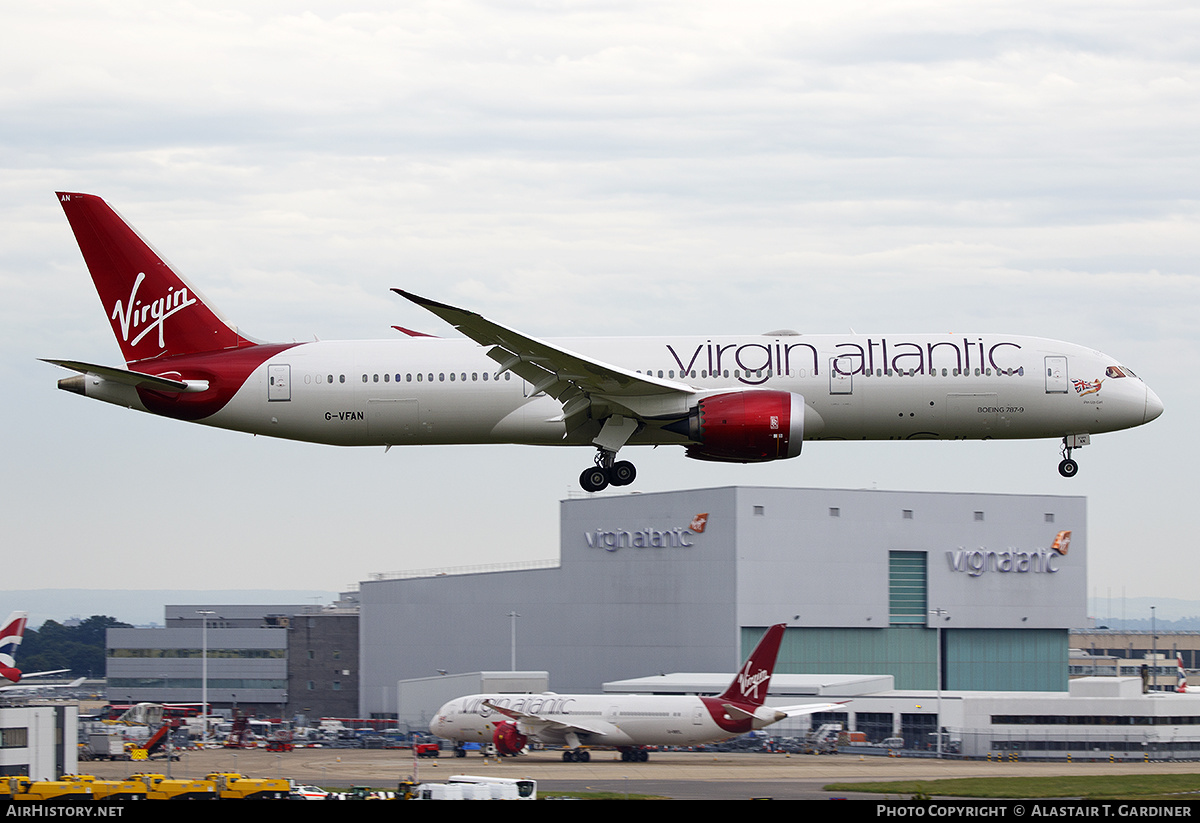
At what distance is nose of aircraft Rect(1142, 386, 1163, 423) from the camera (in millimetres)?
45688

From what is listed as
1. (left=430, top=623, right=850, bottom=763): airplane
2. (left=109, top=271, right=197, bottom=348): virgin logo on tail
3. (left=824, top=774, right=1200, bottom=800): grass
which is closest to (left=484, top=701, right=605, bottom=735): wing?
(left=430, top=623, right=850, bottom=763): airplane

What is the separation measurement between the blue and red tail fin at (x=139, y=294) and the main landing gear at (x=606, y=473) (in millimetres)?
12239

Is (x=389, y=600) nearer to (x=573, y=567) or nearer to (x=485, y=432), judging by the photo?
(x=573, y=567)

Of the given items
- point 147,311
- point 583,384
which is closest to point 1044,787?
point 583,384

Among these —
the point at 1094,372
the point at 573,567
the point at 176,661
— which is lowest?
the point at 176,661

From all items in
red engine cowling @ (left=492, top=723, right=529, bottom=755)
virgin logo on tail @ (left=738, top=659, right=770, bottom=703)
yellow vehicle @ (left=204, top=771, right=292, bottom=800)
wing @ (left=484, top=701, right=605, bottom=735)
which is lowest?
red engine cowling @ (left=492, top=723, right=529, bottom=755)

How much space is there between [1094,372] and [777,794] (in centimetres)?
1919

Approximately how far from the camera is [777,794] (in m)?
52.4

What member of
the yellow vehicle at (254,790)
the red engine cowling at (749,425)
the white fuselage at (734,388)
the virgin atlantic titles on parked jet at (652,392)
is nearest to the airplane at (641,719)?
the yellow vehicle at (254,790)

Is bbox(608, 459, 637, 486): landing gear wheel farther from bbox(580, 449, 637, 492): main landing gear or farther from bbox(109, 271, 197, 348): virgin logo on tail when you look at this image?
bbox(109, 271, 197, 348): virgin logo on tail

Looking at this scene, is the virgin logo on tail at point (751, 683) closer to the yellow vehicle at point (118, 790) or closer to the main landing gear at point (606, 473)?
the main landing gear at point (606, 473)

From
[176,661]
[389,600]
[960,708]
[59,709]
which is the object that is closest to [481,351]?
[59,709]

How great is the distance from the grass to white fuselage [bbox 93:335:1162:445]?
46.3 ft

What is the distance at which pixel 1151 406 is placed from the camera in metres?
45.8
